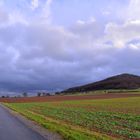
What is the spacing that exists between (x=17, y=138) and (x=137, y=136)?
259 inches

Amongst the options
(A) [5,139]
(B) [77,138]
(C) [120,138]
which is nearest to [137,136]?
(C) [120,138]

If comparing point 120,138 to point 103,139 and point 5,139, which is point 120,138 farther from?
point 5,139

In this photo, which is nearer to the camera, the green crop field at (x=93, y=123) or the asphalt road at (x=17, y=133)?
the asphalt road at (x=17, y=133)

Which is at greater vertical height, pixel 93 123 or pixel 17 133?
pixel 93 123

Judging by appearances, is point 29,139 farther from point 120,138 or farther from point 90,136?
point 120,138

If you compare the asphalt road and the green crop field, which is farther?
the green crop field

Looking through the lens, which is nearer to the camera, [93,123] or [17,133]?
[17,133]

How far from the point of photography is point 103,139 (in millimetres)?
19766

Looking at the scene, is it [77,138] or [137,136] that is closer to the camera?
[77,138]

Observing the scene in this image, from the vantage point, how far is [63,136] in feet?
69.9

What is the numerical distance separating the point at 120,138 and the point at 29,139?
16.3 ft

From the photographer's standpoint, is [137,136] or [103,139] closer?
[103,139]

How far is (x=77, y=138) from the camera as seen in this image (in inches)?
778

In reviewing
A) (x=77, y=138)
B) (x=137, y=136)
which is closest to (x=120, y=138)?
(x=137, y=136)
